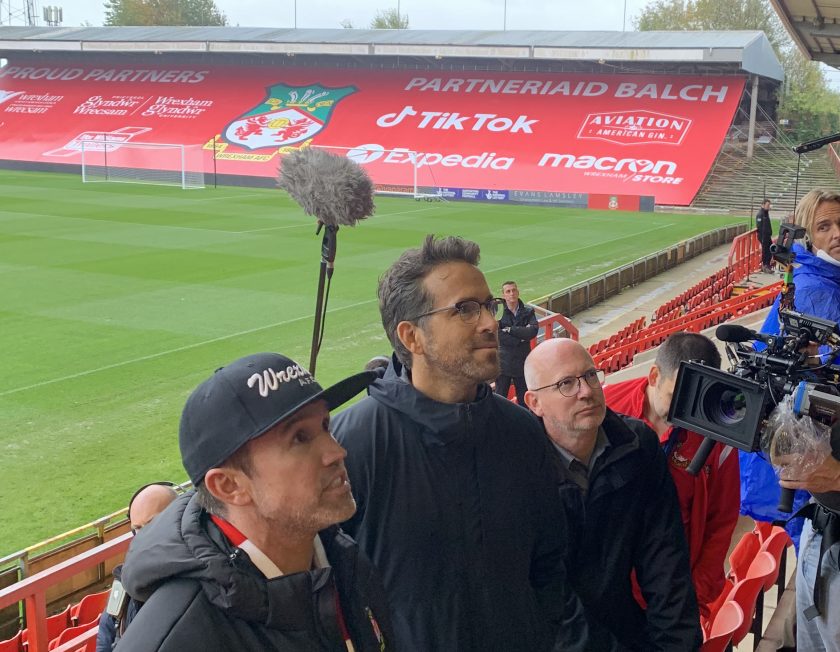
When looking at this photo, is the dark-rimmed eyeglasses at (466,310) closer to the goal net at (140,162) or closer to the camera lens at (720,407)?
the camera lens at (720,407)

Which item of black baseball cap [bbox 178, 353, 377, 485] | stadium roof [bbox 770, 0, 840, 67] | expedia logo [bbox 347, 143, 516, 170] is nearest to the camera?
black baseball cap [bbox 178, 353, 377, 485]

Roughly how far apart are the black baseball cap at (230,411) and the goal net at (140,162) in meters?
39.8

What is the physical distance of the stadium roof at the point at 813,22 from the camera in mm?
8945

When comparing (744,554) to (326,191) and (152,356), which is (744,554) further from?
(152,356)

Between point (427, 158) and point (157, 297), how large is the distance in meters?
25.5

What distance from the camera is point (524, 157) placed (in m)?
39.8

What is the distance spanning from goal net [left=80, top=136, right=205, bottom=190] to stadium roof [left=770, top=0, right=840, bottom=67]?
31984mm

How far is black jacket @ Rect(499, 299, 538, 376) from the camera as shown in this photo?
9.53 meters

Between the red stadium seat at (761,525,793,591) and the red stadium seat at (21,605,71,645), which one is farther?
the red stadium seat at (21,605,71,645)

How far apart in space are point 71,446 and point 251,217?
65.4 feet

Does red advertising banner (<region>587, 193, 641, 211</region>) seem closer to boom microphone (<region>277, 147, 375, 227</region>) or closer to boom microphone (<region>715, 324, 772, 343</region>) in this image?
boom microphone (<region>277, 147, 375, 227</region>)

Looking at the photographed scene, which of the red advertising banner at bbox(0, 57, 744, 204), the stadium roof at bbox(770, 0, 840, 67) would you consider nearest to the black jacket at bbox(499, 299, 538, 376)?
the stadium roof at bbox(770, 0, 840, 67)

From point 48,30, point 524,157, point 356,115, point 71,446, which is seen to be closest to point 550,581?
point 71,446

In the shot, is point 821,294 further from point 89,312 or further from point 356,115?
point 356,115
